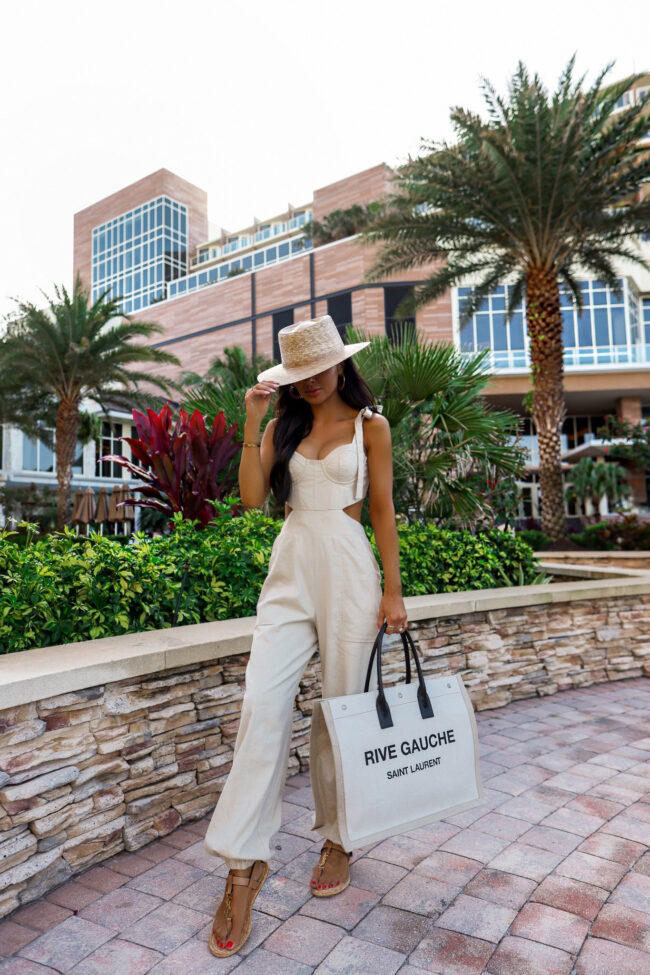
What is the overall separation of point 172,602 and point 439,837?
1632 millimetres

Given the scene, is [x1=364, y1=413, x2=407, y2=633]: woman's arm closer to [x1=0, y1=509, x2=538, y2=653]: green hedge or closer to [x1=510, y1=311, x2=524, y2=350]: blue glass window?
[x1=0, y1=509, x2=538, y2=653]: green hedge

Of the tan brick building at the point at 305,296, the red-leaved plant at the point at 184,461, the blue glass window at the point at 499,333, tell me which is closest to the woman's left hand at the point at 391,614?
the red-leaved plant at the point at 184,461

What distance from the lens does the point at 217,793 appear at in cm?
285

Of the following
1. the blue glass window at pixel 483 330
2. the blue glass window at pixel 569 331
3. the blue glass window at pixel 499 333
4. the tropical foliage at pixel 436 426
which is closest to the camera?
the tropical foliage at pixel 436 426

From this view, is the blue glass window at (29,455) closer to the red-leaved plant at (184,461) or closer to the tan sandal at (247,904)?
the red-leaved plant at (184,461)

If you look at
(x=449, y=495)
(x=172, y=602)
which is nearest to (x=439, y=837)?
(x=172, y=602)

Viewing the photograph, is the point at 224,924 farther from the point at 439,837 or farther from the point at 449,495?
the point at 449,495

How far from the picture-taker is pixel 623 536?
1291 cm

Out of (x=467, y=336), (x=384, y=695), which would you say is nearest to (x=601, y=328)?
(x=467, y=336)

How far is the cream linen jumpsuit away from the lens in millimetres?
1979

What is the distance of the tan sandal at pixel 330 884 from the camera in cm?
217

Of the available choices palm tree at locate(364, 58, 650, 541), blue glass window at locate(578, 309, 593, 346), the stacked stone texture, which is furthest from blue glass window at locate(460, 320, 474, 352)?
the stacked stone texture

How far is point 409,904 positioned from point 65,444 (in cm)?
1936

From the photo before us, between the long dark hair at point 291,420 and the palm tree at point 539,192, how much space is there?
10787mm
